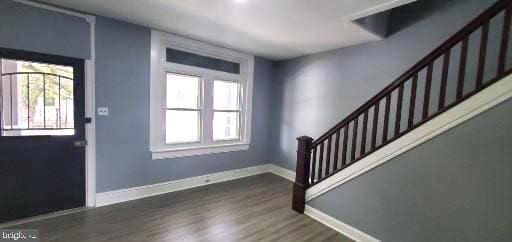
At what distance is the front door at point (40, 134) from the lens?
2305 mm

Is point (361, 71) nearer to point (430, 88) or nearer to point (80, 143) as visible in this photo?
point (430, 88)

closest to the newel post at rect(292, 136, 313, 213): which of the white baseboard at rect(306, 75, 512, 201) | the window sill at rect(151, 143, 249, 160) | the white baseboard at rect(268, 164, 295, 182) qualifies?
the white baseboard at rect(306, 75, 512, 201)

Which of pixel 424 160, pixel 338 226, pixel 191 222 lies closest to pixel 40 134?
pixel 191 222

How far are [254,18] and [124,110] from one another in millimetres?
2146

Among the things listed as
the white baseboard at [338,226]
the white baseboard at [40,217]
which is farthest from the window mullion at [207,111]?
the white baseboard at [338,226]

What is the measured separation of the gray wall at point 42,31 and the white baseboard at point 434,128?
347 cm

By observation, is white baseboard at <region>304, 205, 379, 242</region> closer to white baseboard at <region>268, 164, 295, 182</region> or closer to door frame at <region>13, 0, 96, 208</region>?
white baseboard at <region>268, 164, 295, 182</region>

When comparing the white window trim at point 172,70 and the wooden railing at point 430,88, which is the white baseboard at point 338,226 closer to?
the wooden railing at point 430,88

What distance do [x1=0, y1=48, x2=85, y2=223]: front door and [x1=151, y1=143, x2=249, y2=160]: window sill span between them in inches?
36.2

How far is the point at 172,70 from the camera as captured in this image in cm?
339

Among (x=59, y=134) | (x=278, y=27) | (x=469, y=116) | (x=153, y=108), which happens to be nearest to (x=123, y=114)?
(x=153, y=108)

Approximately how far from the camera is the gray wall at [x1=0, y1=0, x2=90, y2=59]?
223 centimetres

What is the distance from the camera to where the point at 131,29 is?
2963mm

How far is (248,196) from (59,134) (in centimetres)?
260
